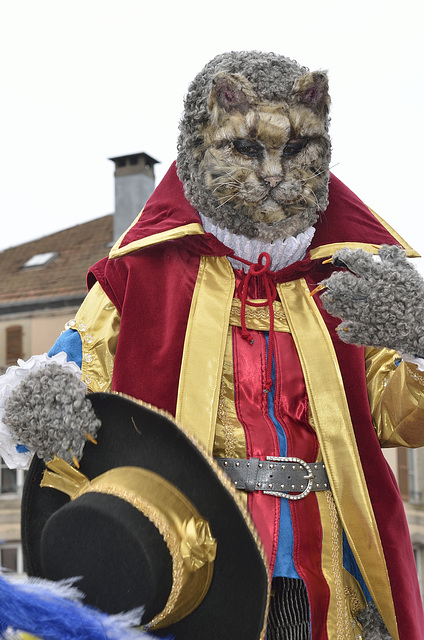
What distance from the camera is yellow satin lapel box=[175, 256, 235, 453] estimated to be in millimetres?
2168

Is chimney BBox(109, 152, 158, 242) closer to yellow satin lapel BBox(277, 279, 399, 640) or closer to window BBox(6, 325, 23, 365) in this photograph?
window BBox(6, 325, 23, 365)

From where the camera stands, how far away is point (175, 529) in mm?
1749

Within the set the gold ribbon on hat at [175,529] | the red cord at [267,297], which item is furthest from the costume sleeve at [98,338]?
the gold ribbon on hat at [175,529]

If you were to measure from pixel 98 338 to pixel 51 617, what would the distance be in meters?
1.01

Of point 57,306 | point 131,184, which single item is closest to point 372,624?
point 131,184

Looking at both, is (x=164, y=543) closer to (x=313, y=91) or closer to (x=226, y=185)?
(x=226, y=185)

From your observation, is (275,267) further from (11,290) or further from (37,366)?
(11,290)

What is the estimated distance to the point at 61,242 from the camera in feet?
44.2

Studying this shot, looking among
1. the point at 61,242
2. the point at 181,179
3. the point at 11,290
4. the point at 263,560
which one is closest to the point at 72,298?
the point at 11,290

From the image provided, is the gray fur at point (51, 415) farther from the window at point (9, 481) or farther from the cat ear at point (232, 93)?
the window at point (9, 481)

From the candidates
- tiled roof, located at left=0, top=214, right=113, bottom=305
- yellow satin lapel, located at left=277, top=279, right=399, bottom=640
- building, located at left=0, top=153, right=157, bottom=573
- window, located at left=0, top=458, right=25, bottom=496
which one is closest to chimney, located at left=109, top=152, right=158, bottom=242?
building, located at left=0, top=153, right=157, bottom=573

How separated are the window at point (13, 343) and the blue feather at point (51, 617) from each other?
10.5m

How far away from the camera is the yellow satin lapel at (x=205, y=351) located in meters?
2.17

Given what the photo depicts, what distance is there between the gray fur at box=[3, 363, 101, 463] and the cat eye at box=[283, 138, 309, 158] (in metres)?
0.87
